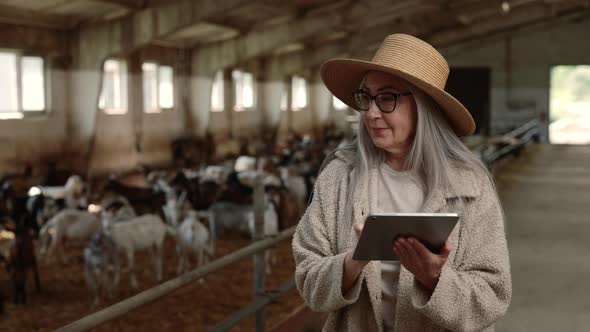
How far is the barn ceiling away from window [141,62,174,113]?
61 cm

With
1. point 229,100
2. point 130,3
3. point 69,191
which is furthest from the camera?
point 229,100

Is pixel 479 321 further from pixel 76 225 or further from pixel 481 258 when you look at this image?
pixel 76 225

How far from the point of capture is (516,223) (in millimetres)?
7863

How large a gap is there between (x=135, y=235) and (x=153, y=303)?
38.3 inches

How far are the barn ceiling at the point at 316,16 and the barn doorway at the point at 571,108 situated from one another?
9844mm

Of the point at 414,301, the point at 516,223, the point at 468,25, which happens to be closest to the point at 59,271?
the point at 516,223

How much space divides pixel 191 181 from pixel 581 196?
17.3 feet

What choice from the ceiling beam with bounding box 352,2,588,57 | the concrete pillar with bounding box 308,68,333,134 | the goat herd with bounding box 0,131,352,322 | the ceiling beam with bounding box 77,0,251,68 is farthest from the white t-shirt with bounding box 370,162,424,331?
the concrete pillar with bounding box 308,68,333,134

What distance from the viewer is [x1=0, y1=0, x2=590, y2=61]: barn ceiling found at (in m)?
13.5

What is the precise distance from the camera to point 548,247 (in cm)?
659

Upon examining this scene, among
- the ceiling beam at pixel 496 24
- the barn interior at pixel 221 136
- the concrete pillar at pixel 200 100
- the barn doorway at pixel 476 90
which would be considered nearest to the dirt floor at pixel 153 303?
the barn interior at pixel 221 136

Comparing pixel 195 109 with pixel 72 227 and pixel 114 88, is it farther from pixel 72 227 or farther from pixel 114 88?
pixel 72 227

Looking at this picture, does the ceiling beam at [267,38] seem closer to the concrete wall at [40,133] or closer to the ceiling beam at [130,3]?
the ceiling beam at [130,3]

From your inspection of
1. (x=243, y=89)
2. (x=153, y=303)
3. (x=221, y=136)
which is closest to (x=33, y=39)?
(x=153, y=303)
